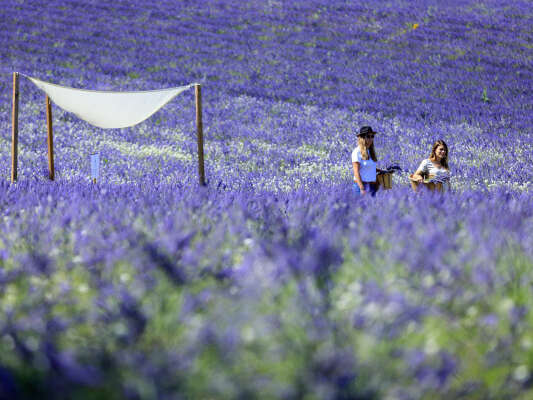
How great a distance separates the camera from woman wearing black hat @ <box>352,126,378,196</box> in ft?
22.6

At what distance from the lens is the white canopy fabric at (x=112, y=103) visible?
648 centimetres

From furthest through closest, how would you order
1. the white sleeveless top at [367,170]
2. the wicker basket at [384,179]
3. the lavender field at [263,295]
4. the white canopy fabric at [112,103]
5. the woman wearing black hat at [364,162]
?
the wicker basket at [384,179] → the white sleeveless top at [367,170] → the woman wearing black hat at [364,162] → the white canopy fabric at [112,103] → the lavender field at [263,295]

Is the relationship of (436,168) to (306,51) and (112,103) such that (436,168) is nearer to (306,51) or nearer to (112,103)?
(112,103)

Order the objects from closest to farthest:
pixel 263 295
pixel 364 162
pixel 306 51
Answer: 1. pixel 263 295
2. pixel 364 162
3. pixel 306 51

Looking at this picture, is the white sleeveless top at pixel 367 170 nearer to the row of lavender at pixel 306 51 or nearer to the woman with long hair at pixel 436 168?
the woman with long hair at pixel 436 168

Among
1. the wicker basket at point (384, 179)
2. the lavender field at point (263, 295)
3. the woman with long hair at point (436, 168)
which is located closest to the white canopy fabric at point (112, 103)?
the lavender field at point (263, 295)

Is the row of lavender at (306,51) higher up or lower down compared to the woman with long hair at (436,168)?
higher up

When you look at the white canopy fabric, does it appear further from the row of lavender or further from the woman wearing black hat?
the row of lavender

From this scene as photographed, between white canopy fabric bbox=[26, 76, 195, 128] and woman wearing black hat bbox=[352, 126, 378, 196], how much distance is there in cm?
204

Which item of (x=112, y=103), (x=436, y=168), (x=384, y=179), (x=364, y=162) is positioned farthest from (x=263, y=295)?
(x=436, y=168)

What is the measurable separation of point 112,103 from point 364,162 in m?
2.94

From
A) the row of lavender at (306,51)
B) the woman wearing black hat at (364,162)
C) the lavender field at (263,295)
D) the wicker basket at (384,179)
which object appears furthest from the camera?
the row of lavender at (306,51)

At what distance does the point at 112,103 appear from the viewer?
6.64 m

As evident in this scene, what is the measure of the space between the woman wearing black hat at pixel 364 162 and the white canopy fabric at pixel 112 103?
2.04m
